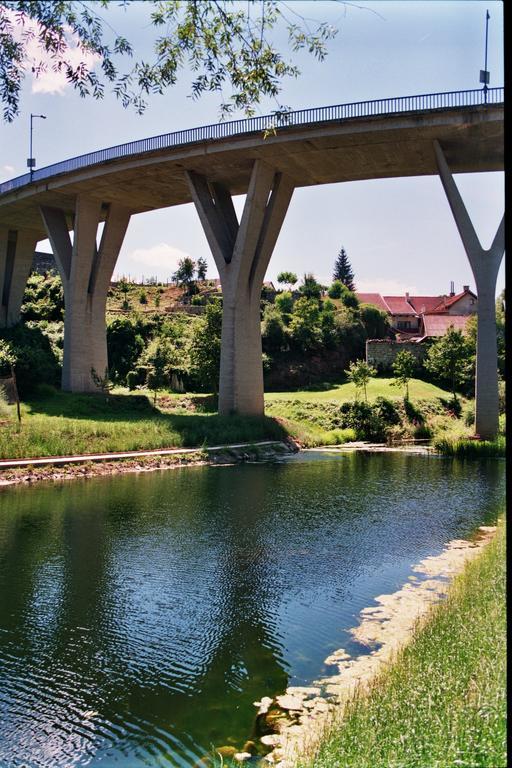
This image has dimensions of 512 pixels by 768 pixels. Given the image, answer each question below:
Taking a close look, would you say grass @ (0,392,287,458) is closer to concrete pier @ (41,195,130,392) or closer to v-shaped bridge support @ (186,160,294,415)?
v-shaped bridge support @ (186,160,294,415)

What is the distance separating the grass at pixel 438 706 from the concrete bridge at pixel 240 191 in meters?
16.8

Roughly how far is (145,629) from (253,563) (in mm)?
3009

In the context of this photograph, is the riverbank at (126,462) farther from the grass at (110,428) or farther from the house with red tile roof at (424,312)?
the house with red tile roof at (424,312)

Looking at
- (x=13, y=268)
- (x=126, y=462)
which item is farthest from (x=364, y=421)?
(x=13, y=268)

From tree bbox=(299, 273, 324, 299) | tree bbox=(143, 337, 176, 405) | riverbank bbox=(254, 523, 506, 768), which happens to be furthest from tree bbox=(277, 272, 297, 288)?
riverbank bbox=(254, 523, 506, 768)

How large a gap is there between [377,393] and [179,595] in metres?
25.5

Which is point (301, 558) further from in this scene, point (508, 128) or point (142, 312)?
point (142, 312)

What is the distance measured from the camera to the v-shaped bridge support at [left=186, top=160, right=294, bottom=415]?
26.2 meters

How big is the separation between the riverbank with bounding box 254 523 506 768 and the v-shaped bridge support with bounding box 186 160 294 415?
728 inches

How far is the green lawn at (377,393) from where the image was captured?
32.5 meters

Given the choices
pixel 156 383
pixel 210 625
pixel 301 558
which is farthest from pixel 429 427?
pixel 210 625

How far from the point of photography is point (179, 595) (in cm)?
869

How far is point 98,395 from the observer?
29.6 m

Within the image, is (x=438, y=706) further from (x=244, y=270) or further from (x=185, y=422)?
(x=244, y=270)
